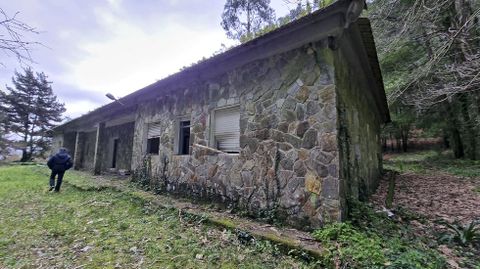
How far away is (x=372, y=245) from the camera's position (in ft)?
10.5

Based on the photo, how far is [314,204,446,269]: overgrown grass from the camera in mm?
2902

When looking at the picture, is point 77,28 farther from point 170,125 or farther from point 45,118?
point 45,118

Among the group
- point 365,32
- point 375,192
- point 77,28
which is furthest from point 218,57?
point 375,192

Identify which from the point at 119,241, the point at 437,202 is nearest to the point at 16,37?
the point at 119,241

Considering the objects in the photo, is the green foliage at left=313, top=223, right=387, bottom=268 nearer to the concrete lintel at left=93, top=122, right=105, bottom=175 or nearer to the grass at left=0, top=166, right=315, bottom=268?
the grass at left=0, top=166, right=315, bottom=268

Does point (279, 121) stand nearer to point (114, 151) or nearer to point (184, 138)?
point (184, 138)

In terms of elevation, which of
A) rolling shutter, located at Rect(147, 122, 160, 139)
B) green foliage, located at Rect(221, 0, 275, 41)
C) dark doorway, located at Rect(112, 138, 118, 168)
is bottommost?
dark doorway, located at Rect(112, 138, 118, 168)

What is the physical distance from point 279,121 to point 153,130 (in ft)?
16.9

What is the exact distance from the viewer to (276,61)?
492 centimetres

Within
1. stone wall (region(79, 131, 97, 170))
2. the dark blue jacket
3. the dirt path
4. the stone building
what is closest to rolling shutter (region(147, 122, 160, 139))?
the stone building

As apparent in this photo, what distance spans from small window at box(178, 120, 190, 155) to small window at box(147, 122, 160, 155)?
1418 millimetres

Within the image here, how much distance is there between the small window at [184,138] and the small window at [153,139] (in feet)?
4.65

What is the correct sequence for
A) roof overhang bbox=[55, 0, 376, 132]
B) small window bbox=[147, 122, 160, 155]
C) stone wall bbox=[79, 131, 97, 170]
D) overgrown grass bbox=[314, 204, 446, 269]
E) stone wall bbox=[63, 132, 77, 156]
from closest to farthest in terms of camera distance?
overgrown grass bbox=[314, 204, 446, 269] → roof overhang bbox=[55, 0, 376, 132] → small window bbox=[147, 122, 160, 155] → stone wall bbox=[79, 131, 97, 170] → stone wall bbox=[63, 132, 77, 156]

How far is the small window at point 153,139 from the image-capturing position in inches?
326
